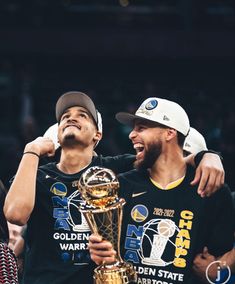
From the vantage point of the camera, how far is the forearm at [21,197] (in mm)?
4934

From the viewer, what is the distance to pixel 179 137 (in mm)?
5281

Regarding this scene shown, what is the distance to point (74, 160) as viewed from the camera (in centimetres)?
525

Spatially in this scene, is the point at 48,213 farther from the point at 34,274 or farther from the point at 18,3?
the point at 18,3

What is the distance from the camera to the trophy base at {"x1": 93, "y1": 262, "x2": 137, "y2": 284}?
4520mm

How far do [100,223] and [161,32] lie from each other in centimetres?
739

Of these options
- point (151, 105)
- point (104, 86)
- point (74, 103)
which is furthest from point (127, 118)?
point (104, 86)

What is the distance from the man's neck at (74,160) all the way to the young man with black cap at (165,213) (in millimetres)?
212

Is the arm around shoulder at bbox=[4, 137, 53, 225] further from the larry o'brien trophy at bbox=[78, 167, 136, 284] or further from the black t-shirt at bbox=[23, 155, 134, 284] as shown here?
the larry o'brien trophy at bbox=[78, 167, 136, 284]

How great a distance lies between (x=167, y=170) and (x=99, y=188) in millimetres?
744

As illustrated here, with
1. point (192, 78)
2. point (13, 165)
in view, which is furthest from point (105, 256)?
point (192, 78)

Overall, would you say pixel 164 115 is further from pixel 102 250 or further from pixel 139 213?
pixel 102 250

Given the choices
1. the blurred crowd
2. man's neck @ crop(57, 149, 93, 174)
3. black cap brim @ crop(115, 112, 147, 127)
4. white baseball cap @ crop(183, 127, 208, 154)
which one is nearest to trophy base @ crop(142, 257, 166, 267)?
man's neck @ crop(57, 149, 93, 174)

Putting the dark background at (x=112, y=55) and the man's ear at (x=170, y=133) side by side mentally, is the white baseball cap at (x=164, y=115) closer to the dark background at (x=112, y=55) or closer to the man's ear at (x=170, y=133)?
the man's ear at (x=170, y=133)

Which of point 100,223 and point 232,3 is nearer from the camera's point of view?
point 100,223
